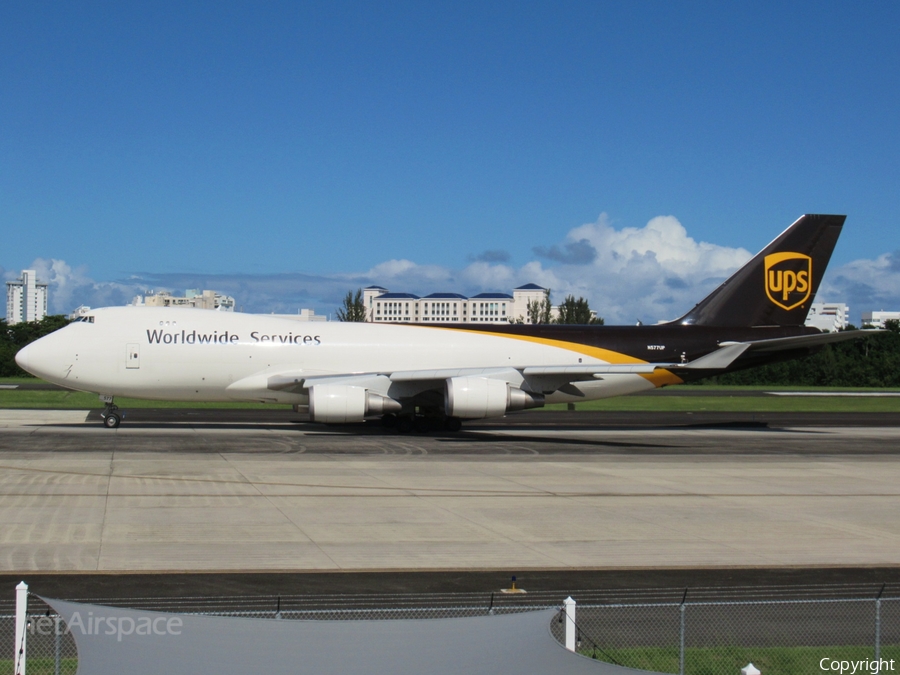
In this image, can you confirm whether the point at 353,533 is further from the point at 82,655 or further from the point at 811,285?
the point at 811,285

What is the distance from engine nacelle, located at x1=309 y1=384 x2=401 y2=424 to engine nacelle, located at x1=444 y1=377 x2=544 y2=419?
3149mm

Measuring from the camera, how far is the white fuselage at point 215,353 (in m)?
33.9

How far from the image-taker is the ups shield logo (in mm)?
39625

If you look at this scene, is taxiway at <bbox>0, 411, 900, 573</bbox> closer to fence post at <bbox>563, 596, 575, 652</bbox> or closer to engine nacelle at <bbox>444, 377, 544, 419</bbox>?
engine nacelle at <bbox>444, 377, 544, 419</bbox>

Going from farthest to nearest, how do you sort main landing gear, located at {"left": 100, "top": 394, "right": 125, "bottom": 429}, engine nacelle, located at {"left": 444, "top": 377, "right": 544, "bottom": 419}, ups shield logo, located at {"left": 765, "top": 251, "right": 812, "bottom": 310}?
ups shield logo, located at {"left": 765, "top": 251, "right": 812, "bottom": 310} → main landing gear, located at {"left": 100, "top": 394, "right": 125, "bottom": 429} → engine nacelle, located at {"left": 444, "top": 377, "right": 544, "bottom": 419}

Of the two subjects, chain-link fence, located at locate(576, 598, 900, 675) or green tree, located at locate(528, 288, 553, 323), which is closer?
chain-link fence, located at locate(576, 598, 900, 675)

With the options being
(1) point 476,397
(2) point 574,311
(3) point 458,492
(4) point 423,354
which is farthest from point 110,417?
(2) point 574,311

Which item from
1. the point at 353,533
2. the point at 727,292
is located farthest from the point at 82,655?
the point at 727,292

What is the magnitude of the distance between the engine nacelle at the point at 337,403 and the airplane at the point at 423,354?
46 millimetres

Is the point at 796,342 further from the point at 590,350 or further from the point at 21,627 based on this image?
the point at 21,627

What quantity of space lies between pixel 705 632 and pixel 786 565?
15.0 feet

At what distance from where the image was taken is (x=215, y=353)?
34.4 meters

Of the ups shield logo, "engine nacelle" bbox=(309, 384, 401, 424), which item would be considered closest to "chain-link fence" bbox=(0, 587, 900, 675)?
"engine nacelle" bbox=(309, 384, 401, 424)

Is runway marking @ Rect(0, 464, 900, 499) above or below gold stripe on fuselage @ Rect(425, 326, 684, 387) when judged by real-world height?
below
